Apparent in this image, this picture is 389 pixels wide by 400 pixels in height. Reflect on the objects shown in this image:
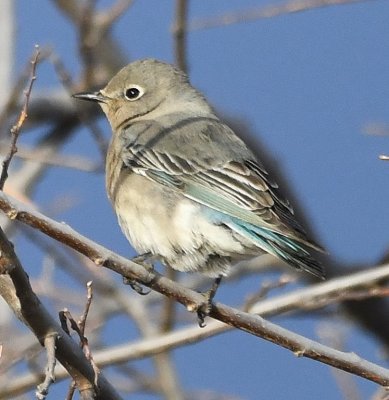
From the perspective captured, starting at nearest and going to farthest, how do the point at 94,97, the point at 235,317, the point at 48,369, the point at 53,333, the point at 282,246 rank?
the point at 48,369 → the point at 53,333 → the point at 235,317 → the point at 282,246 → the point at 94,97

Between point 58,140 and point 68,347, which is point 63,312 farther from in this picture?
point 58,140

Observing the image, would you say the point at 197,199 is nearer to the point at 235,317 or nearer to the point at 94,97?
the point at 235,317

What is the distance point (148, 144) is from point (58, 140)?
9.97ft

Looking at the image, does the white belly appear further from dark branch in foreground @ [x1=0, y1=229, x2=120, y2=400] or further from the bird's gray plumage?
dark branch in foreground @ [x1=0, y1=229, x2=120, y2=400]

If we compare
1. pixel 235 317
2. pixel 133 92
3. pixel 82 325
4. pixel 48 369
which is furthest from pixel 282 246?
pixel 133 92

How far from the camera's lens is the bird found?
13.3ft

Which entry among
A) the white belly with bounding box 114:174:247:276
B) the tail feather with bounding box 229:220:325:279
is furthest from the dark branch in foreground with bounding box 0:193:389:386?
the white belly with bounding box 114:174:247:276

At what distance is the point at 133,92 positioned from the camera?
5.47 m

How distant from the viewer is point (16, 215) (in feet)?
9.93

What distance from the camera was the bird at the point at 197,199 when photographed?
13.3ft

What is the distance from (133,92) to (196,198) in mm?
1300

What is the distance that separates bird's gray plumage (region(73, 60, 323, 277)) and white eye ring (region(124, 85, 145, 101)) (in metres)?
0.19

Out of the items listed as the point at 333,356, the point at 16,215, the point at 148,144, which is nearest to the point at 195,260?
the point at 148,144

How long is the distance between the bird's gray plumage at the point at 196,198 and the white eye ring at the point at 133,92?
0.19 m
